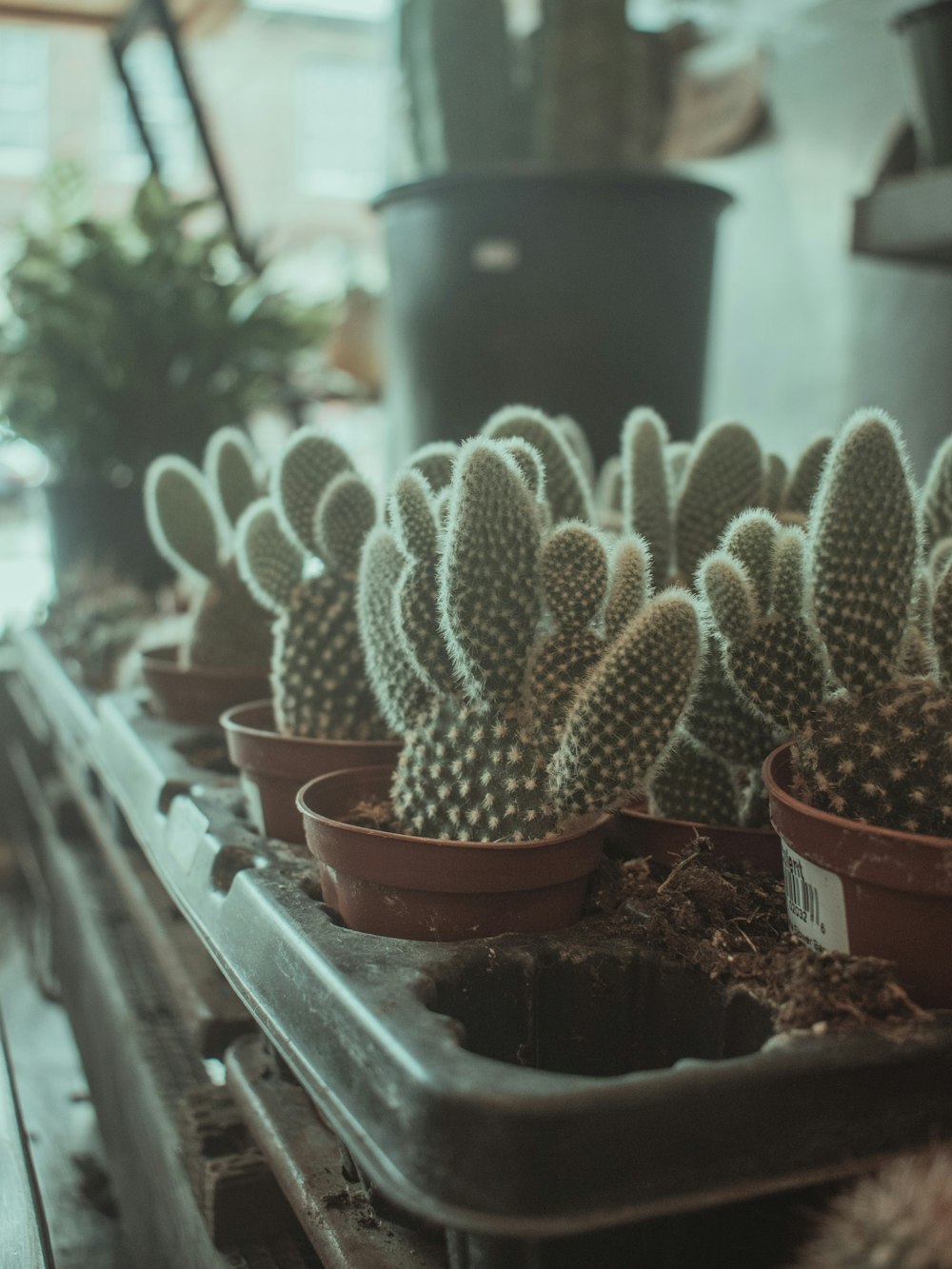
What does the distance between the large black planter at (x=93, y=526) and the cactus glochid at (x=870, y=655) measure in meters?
2.24

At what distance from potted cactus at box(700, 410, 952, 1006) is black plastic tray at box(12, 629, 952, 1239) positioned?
0.07 meters

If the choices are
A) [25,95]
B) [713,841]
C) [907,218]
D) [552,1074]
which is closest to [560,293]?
[907,218]

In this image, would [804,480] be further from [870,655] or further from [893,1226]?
[893,1226]

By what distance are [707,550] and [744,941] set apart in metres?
0.42

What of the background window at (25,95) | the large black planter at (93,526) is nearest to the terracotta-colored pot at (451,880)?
the large black planter at (93,526)

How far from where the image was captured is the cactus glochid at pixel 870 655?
0.67 m

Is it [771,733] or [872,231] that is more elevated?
[872,231]

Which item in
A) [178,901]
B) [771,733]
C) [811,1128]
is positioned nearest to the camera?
[811,1128]

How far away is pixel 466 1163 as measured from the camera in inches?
20.3

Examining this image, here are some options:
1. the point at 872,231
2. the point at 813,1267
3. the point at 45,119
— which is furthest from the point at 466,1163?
the point at 45,119

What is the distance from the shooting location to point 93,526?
2.74 m

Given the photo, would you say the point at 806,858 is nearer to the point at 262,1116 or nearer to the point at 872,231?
the point at 262,1116

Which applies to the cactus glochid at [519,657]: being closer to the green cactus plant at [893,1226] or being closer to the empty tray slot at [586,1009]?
the empty tray slot at [586,1009]

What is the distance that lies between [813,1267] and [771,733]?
45 centimetres
